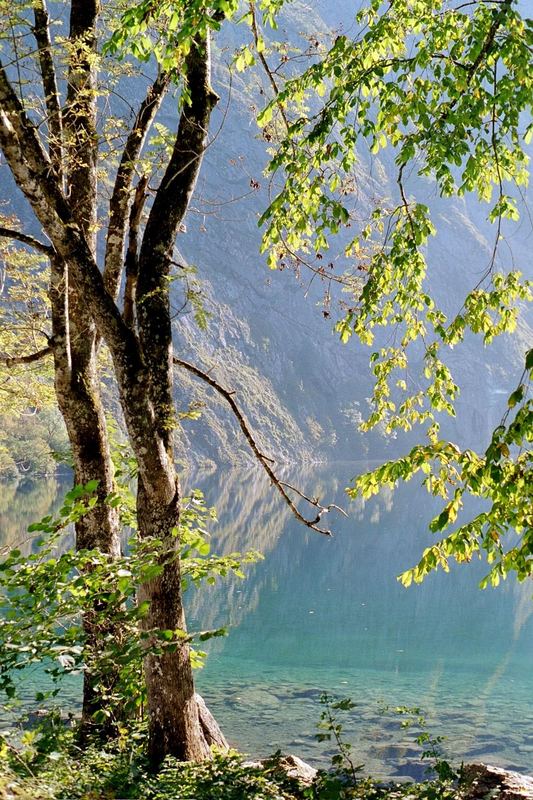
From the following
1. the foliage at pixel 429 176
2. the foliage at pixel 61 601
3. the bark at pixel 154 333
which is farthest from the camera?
the bark at pixel 154 333

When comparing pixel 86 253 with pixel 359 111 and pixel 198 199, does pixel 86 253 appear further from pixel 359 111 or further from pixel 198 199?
pixel 359 111

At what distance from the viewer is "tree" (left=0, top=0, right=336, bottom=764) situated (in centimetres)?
566

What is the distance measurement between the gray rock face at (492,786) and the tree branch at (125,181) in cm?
494

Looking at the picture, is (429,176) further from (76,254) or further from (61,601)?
(61,601)

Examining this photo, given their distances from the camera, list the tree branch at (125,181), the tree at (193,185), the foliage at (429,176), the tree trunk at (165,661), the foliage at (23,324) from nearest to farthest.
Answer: the foliage at (429,176) → the tree at (193,185) → the tree trunk at (165,661) → the tree branch at (125,181) → the foliage at (23,324)

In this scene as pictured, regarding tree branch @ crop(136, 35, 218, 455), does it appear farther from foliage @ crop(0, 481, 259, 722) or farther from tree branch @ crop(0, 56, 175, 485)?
foliage @ crop(0, 481, 259, 722)

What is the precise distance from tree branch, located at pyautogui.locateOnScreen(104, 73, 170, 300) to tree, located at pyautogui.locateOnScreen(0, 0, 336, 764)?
13 mm

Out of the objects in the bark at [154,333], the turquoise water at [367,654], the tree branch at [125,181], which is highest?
the tree branch at [125,181]

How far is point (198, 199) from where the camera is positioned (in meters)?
6.82

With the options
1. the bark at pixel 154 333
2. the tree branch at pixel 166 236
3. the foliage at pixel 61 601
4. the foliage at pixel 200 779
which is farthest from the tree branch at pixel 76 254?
the foliage at pixel 200 779

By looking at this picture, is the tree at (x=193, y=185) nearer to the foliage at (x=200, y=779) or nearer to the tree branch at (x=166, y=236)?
the tree branch at (x=166, y=236)

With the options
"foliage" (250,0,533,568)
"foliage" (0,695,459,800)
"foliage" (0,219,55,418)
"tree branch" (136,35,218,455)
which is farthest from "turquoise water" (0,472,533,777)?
"tree branch" (136,35,218,455)

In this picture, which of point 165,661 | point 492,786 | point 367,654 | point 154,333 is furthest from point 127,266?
point 367,654

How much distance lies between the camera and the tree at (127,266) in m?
5.66
